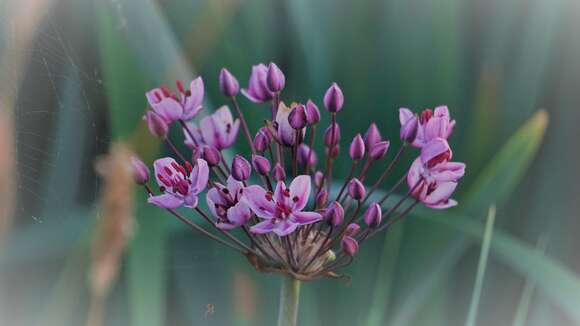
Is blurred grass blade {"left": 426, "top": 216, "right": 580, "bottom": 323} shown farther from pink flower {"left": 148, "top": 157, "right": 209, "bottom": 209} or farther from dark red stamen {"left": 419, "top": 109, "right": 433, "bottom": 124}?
pink flower {"left": 148, "top": 157, "right": 209, "bottom": 209}

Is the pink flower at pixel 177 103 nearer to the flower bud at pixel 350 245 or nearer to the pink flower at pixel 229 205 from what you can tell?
the pink flower at pixel 229 205

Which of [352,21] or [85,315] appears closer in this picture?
[85,315]

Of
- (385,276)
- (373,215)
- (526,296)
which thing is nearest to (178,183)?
(373,215)

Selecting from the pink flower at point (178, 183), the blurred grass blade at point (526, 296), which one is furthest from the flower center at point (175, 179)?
the blurred grass blade at point (526, 296)

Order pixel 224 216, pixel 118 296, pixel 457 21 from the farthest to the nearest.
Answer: pixel 457 21
pixel 118 296
pixel 224 216

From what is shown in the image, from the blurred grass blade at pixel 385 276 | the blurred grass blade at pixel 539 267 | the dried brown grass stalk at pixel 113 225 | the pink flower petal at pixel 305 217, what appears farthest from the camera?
the blurred grass blade at pixel 385 276

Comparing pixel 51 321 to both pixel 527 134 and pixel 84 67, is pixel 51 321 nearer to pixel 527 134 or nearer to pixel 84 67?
pixel 84 67

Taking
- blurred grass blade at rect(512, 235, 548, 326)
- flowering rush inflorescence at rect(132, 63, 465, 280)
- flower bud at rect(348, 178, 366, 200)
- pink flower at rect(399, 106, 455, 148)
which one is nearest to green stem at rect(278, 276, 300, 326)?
flowering rush inflorescence at rect(132, 63, 465, 280)

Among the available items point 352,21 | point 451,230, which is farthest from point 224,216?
point 352,21
